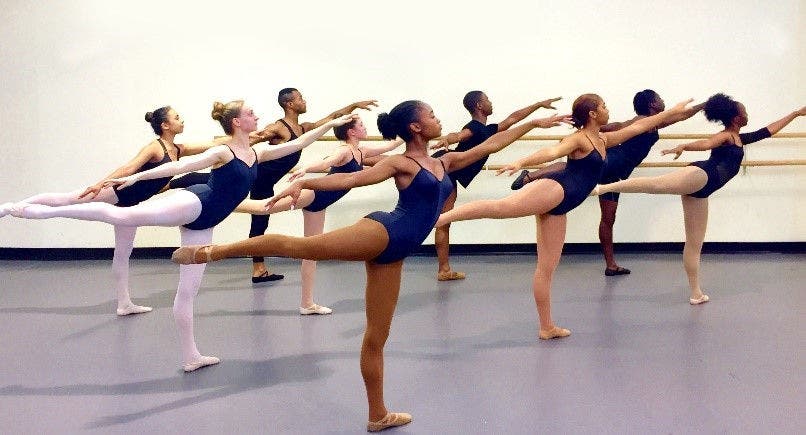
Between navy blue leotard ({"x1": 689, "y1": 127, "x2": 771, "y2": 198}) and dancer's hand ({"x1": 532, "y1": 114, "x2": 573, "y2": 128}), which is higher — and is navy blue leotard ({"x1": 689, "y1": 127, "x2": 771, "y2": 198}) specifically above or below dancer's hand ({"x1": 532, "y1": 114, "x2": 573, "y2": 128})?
below

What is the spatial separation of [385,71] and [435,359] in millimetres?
3700

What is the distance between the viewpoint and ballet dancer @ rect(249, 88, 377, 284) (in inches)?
197

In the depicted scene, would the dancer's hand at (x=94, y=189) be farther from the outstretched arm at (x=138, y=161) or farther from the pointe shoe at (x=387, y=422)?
the pointe shoe at (x=387, y=422)

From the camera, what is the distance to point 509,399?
2.98 metres

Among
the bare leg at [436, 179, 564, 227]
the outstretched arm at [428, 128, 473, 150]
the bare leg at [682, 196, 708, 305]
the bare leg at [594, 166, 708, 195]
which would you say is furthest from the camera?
the outstretched arm at [428, 128, 473, 150]

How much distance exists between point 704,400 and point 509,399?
767 mm

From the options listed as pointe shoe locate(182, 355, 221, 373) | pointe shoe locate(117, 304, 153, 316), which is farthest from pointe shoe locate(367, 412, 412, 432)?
pointe shoe locate(117, 304, 153, 316)

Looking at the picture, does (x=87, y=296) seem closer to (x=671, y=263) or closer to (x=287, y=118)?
(x=287, y=118)

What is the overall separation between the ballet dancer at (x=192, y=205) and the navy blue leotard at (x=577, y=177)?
1538 millimetres

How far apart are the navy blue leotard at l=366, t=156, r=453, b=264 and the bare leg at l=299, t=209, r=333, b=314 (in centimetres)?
184

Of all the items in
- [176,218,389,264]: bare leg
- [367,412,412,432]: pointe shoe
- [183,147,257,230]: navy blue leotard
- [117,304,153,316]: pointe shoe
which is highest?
[183,147,257,230]: navy blue leotard

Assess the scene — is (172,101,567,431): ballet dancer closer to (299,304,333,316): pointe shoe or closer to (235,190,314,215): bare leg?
(235,190,314,215): bare leg

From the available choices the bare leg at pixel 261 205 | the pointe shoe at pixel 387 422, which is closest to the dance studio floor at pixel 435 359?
the pointe shoe at pixel 387 422

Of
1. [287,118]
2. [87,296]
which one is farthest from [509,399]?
[87,296]
